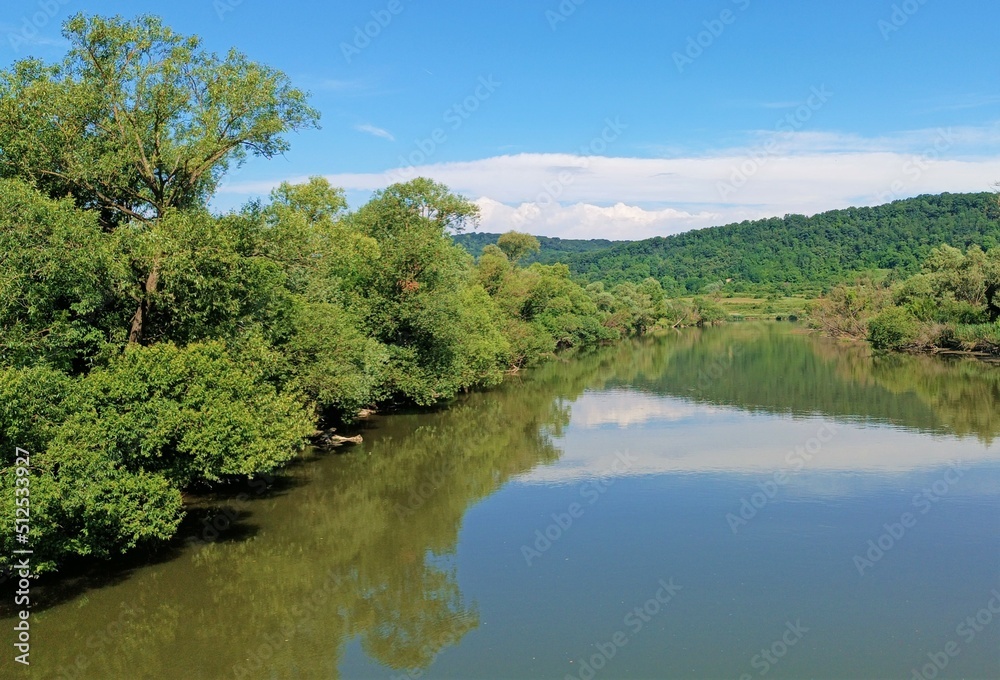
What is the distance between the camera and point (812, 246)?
16150cm

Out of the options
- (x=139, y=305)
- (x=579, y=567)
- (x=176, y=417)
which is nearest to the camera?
(x=176, y=417)

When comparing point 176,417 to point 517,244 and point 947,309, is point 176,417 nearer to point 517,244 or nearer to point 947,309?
point 947,309

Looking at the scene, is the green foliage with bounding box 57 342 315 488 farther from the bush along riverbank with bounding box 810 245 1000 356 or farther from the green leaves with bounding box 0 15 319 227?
the bush along riverbank with bounding box 810 245 1000 356

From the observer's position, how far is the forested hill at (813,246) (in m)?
137

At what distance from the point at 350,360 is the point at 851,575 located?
17778mm

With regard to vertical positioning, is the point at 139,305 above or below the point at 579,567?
above

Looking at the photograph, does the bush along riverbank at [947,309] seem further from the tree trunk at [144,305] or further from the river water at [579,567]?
the tree trunk at [144,305]

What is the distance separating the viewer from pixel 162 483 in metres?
15.8

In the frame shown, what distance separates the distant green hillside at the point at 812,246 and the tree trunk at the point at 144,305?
132 metres

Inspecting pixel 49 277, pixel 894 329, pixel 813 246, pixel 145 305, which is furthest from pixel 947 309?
pixel 813 246

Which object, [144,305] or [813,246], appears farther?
[813,246]

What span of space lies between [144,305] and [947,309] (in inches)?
2582

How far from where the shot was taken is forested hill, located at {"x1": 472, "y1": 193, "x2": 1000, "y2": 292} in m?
137

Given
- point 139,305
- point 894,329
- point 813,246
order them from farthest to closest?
1. point 813,246
2. point 894,329
3. point 139,305
